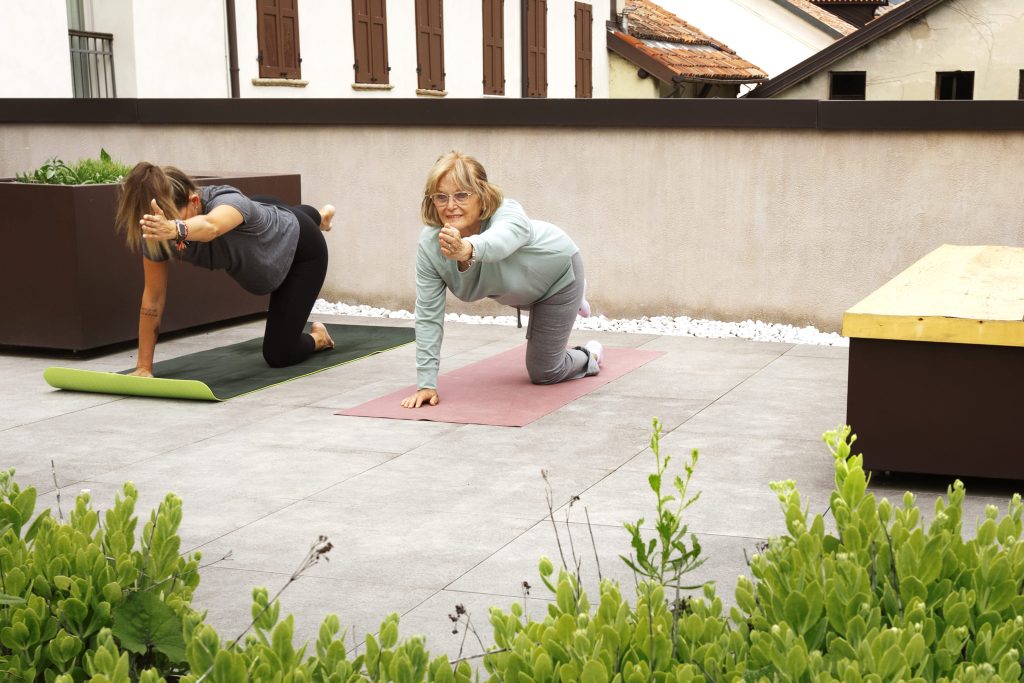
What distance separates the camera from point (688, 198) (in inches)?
327

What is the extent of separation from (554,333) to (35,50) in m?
8.90

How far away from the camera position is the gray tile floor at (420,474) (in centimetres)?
362

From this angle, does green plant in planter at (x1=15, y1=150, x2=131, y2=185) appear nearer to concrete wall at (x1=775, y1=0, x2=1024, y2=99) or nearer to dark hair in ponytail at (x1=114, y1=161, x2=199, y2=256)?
dark hair in ponytail at (x1=114, y1=161, x2=199, y2=256)

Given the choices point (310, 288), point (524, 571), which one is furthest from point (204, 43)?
point (524, 571)

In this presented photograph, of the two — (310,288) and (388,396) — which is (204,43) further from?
(388,396)

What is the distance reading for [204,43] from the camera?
49.2 feet

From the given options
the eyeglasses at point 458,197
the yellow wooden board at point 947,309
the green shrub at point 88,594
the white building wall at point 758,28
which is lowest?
the green shrub at point 88,594

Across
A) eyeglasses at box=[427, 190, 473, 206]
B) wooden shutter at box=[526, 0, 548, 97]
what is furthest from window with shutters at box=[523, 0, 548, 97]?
eyeglasses at box=[427, 190, 473, 206]

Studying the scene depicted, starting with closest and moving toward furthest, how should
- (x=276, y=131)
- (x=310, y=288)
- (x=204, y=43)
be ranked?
(x=310, y=288)
(x=276, y=131)
(x=204, y=43)

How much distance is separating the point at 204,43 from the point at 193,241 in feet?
30.8

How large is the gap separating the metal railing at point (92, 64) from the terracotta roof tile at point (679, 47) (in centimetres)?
1236

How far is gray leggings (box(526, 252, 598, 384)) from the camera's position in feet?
20.5

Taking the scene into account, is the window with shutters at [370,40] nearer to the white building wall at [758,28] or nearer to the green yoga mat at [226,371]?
the green yoga mat at [226,371]

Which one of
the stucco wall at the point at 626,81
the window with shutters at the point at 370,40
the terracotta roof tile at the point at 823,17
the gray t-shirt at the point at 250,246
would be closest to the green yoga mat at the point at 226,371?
the gray t-shirt at the point at 250,246
